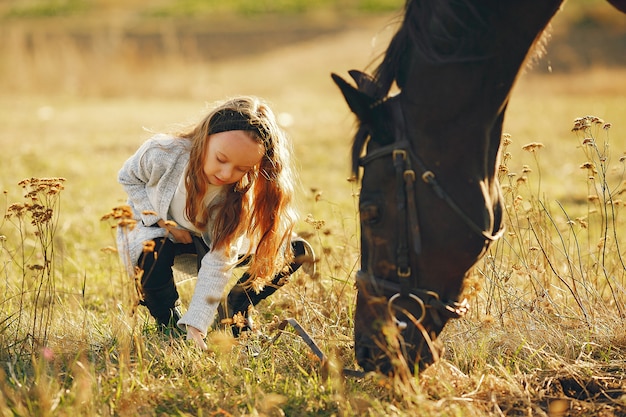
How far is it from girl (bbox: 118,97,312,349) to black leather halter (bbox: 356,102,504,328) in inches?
32.4

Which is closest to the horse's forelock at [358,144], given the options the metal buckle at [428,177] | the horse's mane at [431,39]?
the horse's mane at [431,39]

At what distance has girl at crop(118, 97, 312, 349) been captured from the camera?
11.5 ft

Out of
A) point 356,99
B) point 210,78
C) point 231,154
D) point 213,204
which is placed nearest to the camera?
point 356,99

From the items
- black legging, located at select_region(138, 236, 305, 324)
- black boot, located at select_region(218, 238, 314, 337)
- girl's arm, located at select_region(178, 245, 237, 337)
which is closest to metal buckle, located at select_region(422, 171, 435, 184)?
black legging, located at select_region(138, 236, 305, 324)

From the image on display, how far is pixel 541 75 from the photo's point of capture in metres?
22.6

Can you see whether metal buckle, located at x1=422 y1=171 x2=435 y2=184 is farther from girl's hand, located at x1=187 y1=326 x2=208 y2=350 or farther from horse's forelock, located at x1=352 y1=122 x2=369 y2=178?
girl's hand, located at x1=187 y1=326 x2=208 y2=350

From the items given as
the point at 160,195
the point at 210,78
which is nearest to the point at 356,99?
the point at 160,195

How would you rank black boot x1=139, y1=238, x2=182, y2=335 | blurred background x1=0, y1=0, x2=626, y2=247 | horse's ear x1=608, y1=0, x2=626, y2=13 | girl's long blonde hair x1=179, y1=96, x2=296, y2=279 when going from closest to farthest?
horse's ear x1=608, y1=0, x2=626, y2=13
girl's long blonde hair x1=179, y1=96, x2=296, y2=279
black boot x1=139, y1=238, x2=182, y2=335
blurred background x1=0, y1=0, x2=626, y2=247

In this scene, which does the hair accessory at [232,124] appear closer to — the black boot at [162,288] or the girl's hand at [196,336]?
the black boot at [162,288]

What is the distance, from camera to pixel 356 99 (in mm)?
2605

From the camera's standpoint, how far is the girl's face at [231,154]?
3.46 metres

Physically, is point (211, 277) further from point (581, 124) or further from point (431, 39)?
point (581, 124)

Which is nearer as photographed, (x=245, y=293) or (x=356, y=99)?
(x=356, y=99)

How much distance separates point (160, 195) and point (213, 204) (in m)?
0.27
